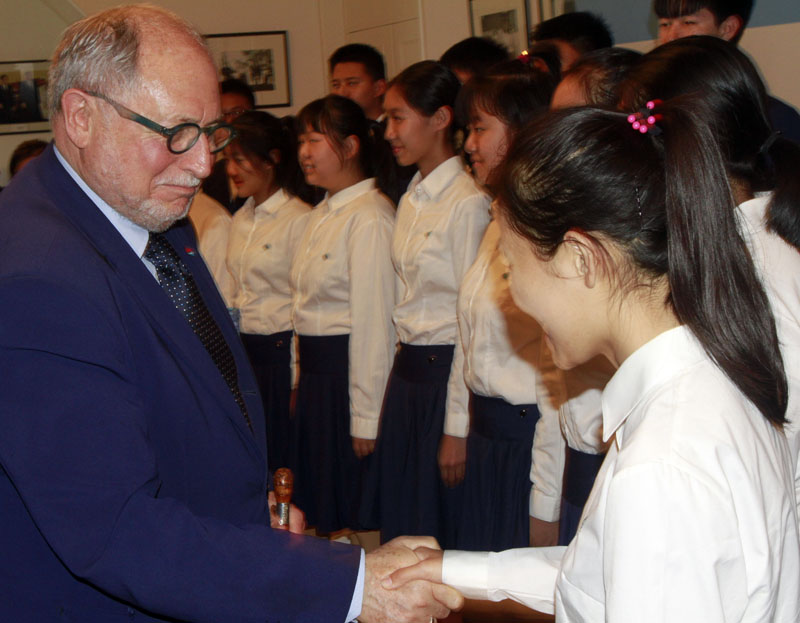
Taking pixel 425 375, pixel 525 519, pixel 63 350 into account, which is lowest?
pixel 525 519

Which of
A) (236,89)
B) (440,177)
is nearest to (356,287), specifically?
(440,177)

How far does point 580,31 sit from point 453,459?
2.00 metres

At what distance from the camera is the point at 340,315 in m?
3.53

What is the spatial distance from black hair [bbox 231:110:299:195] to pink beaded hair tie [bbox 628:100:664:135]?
10.1ft

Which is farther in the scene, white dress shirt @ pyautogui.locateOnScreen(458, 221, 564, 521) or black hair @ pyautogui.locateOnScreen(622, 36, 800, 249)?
white dress shirt @ pyautogui.locateOnScreen(458, 221, 564, 521)

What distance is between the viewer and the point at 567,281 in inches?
50.3

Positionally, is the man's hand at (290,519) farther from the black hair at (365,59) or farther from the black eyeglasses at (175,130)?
the black hair at (365,59)

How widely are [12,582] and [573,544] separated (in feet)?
2.86

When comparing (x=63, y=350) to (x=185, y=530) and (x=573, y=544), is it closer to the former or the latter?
(x=185, y=530)

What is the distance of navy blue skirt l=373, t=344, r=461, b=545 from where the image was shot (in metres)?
3.06

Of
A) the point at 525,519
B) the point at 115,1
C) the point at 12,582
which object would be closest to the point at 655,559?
the point at 12,582

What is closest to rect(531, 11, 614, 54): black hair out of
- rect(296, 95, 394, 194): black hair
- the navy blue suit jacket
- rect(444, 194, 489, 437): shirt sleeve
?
rect(296, 95, 394, 194): black hair

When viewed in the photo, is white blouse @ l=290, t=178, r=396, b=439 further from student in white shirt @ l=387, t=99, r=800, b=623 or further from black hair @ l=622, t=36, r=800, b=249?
student in white shirt @ l=387, t=99, r=800, b=623

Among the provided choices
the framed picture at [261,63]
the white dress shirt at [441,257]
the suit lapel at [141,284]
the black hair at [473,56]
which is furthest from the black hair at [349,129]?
the framed picture at [261,63]
